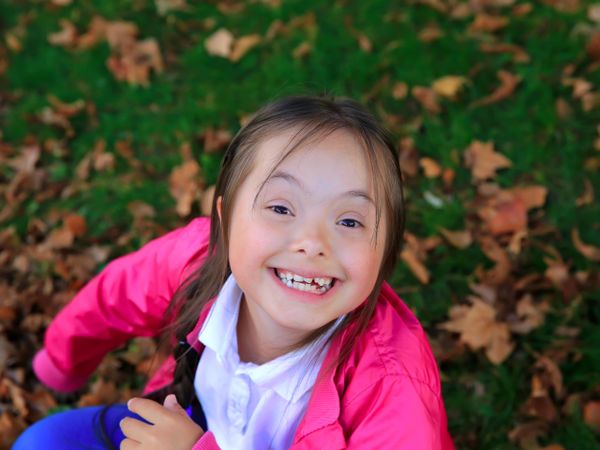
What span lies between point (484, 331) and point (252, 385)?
1197mm

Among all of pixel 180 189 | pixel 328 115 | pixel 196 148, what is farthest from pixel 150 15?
pixel 328 115

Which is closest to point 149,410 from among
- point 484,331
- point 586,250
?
point 484,331

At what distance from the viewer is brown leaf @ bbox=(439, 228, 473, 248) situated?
2.90 metres

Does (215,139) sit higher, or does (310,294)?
(310,294)

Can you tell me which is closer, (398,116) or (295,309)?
(295,309)

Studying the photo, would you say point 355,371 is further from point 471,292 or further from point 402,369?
point 471,292

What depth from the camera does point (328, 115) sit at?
1.62m

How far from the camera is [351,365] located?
1660mm

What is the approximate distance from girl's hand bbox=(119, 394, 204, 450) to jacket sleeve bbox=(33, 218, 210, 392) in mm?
411

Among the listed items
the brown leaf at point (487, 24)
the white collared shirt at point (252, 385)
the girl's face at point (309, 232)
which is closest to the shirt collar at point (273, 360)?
the white collared shirt at point (252, 385)

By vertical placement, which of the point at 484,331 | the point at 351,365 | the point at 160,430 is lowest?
the point at 484,331

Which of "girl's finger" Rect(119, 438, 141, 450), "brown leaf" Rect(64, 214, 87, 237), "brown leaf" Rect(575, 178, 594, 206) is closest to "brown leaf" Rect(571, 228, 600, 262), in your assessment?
"brown leaf" Rect(575, 178, 594, 206)

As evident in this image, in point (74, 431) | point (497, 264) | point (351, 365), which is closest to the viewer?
point (351, 365)

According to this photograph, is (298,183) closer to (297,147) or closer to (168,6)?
(297,147)
